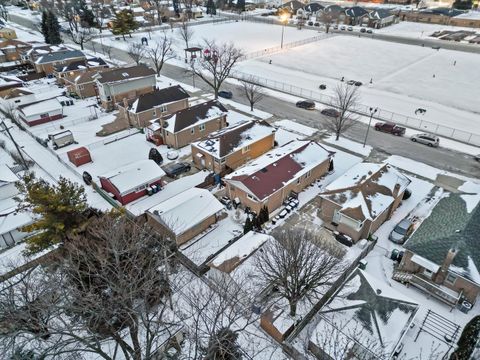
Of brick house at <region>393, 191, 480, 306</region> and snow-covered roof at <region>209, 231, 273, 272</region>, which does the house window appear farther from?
snow-covered roof at <region>209, 231, 273, 272</region>

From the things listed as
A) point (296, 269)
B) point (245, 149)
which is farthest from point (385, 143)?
point (296, 269)

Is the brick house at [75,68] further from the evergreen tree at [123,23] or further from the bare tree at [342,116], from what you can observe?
the bare tree at [342,116]

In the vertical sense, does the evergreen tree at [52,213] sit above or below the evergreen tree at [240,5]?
below

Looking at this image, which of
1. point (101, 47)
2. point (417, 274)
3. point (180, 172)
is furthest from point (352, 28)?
point (417, 274)

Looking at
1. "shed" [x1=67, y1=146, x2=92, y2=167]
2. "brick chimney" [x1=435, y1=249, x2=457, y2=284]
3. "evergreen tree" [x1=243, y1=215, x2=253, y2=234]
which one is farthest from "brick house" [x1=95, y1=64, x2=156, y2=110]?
"brick chimney" [x1=435, y1=249, x2=457, y2=284]

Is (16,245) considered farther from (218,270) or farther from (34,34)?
(34,34)

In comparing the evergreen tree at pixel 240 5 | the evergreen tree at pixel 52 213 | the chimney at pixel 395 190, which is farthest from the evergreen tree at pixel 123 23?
the chimney at pixel 395 190
